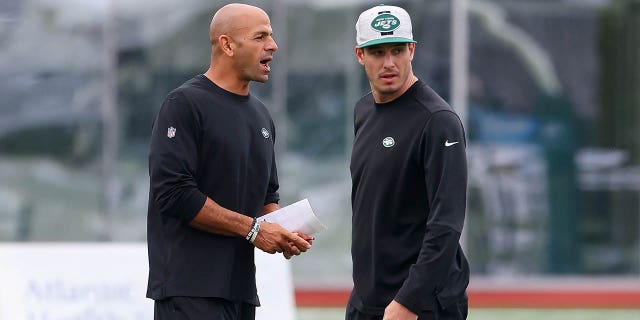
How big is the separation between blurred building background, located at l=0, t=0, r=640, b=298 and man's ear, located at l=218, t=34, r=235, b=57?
7.86 m

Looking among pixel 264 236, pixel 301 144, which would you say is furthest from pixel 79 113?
pixel 264 236

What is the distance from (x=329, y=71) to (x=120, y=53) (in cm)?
204

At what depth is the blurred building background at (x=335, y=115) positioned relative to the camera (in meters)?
13.7

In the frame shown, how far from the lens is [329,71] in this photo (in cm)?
1398

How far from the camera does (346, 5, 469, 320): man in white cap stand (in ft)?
17.0

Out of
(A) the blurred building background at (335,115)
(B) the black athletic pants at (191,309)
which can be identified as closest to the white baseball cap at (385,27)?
(B) the black athletic pants at (191,309)

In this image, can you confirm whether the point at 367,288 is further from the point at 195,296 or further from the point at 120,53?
the point at 120,53

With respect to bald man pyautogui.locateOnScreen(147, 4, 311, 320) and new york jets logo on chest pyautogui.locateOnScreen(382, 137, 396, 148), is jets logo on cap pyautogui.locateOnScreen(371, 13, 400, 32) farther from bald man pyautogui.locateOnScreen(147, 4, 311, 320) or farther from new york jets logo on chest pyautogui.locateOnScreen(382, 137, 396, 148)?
bald man pyautogui.locateOnScreen(147, 4, 311, 320)

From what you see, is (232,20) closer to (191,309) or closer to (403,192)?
(403,192)

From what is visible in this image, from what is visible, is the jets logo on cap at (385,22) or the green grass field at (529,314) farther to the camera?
the green grass field at (529,314)

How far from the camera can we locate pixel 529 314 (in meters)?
13.0

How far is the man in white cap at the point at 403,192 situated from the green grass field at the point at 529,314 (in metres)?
7.01

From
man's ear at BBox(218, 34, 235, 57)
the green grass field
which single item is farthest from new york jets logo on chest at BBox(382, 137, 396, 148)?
the green grass field

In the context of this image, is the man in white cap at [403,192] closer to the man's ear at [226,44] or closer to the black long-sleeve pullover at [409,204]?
the black long-sleeve pullover at [409,204]
